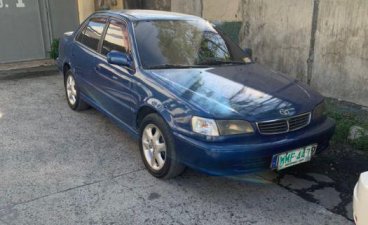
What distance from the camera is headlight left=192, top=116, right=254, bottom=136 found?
321cm

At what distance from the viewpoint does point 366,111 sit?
5078 millimetres

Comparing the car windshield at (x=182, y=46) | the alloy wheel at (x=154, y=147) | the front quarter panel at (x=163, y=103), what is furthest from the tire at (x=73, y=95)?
the alloy wheel at (x=154, y=147)

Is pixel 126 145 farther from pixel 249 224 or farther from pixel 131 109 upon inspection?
pixel 249 224

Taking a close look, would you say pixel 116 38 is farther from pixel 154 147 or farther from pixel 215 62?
pixel 154 147

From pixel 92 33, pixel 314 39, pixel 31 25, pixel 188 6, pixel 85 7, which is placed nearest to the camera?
pixel 92 33

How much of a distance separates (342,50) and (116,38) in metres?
3.08

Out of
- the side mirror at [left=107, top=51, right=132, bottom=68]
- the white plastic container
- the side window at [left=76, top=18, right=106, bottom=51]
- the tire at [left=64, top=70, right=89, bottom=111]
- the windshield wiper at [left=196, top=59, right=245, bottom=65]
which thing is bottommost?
the tire at [left=64, top=70, right=89, bottom=111]

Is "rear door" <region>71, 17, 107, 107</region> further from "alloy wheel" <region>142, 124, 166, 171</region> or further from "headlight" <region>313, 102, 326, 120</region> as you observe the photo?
"headlight" <region>313, 102, 326, 120</region>

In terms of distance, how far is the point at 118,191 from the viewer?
359cm

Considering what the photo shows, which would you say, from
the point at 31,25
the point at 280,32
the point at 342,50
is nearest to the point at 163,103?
the point at 342,50

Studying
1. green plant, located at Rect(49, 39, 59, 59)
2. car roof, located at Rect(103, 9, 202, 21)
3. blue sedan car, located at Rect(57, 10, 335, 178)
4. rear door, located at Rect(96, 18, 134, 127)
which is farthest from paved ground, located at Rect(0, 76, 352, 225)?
green plant, located at Rect(49, 39, 59, 59)

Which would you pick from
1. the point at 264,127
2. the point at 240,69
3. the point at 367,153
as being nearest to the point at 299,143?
the point at 264,127

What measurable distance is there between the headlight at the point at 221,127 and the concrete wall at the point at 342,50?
8.83 feet

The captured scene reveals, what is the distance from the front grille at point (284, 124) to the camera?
10.8 ft
